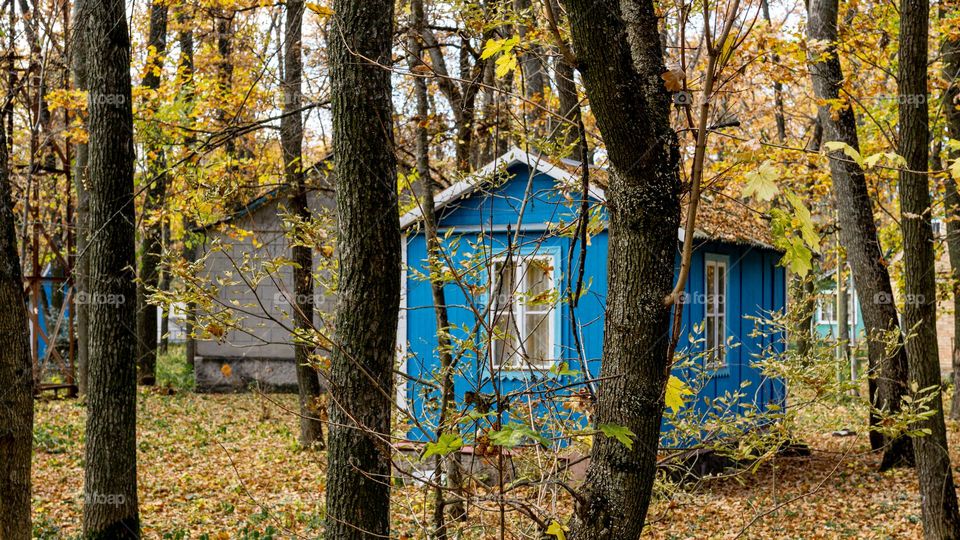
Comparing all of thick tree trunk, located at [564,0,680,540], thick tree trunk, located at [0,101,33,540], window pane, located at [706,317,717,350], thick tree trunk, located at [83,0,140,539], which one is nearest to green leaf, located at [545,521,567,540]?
thick tree trunk, located at [564,0,680,540]

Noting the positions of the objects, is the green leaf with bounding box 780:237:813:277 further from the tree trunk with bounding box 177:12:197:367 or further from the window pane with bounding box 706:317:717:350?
the window pane with bounding box 706:317:717:350

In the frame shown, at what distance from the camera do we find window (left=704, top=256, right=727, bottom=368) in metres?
13.2

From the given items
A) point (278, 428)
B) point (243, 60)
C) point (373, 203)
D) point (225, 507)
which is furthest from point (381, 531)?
point (243, 60)

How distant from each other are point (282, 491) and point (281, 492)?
0.05m

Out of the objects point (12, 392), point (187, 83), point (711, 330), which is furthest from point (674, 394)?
point (187, 83)

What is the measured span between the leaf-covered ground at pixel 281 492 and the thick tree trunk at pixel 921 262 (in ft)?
2.50

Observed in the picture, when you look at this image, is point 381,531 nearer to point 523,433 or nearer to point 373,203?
point 373,203

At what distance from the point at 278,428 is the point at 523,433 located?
1549cm

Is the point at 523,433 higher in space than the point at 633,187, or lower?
lower

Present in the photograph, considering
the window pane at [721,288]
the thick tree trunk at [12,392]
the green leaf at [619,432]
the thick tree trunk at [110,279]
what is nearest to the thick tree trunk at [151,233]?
the thick tree trunk at [110,279]

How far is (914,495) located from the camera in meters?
11.3

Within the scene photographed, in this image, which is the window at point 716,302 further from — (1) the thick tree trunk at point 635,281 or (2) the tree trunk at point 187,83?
(1) the thick tree trunk at point 635,281

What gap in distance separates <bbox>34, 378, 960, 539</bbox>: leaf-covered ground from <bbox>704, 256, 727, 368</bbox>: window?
192cm

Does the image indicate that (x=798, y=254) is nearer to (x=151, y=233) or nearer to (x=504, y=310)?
(x=504, y=310)
